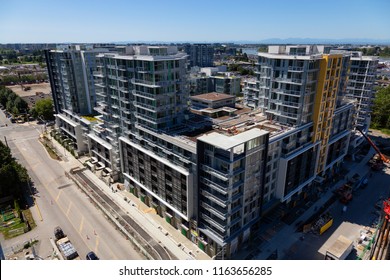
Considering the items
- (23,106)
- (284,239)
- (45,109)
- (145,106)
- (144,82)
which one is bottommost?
(284,239)

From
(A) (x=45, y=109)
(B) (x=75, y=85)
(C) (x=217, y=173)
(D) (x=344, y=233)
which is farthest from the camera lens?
(A) (x=45, y=109)

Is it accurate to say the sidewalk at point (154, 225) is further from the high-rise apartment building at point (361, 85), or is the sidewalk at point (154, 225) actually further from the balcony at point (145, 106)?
the high-rise apartment building at point (361, 85)

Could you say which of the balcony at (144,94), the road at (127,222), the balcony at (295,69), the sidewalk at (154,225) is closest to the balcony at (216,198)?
the sidewalk at (154,225)

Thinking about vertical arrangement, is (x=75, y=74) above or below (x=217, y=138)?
above

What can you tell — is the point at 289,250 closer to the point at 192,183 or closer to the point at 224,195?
the point at 224,195

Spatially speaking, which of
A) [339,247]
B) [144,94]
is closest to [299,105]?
[339,247]

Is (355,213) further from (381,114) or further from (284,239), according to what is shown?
(381,114)

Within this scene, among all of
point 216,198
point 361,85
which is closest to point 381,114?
point 361,85

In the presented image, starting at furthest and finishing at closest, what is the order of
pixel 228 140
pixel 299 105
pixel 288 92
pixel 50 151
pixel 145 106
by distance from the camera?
1. pixel 50 151
2. pixel 288 92
3. pixel 145 106
4. pixel 299 105
5. pixel 228 140

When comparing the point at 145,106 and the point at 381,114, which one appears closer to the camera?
the point at 145,106
